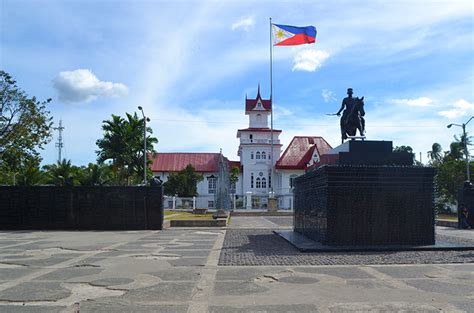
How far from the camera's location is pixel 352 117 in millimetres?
14945

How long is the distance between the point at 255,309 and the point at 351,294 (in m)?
1.73

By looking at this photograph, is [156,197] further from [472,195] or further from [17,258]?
[472,195]

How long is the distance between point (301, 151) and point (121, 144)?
29.8 metres

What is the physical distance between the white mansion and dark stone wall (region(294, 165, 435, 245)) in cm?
4962

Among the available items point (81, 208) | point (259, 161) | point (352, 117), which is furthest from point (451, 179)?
point (81, 208)

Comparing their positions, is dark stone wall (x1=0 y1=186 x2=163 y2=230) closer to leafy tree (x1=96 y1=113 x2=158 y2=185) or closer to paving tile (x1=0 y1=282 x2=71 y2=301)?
paving tile (x1=0 y1=282 x2=71 y2=301)

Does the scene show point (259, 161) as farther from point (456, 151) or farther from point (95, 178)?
point (95, 178)

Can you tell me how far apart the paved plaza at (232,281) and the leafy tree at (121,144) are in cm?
3190

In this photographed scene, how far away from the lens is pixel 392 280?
26.5 feet

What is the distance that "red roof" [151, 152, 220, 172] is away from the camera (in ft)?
224

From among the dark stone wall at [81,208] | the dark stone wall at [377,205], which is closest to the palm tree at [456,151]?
the dark stone wall at [81,208]

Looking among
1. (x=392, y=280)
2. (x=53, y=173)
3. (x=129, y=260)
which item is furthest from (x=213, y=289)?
(x=53, y=173)

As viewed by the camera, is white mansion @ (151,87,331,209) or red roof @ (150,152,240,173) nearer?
white mansion @ (151,87,331,209)

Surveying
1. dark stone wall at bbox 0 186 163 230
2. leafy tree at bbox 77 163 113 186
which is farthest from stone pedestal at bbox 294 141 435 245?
leafy tree at bbox 77 163 113 186
